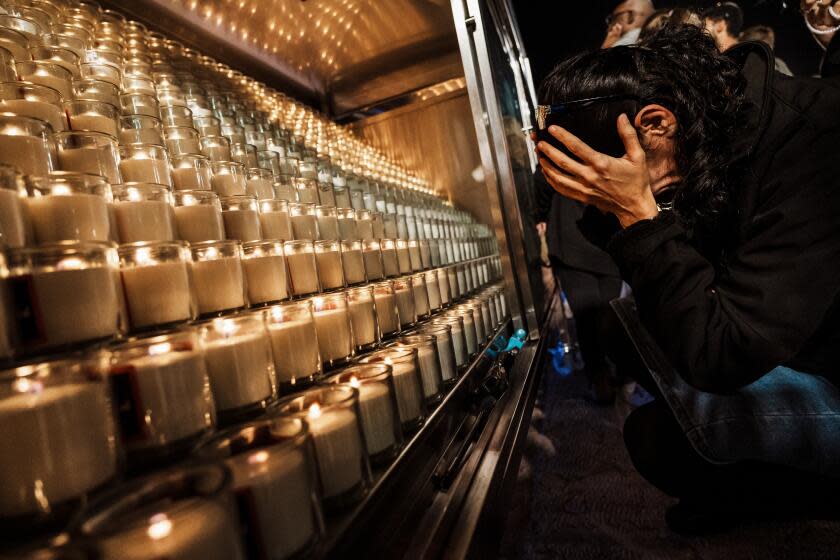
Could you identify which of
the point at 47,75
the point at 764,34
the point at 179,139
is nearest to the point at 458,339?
the point at 179,139

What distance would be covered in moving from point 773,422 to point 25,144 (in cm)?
170

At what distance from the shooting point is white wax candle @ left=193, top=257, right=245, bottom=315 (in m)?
0.70

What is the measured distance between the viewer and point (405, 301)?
127 cm

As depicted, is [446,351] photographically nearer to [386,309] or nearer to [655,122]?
[386,309]

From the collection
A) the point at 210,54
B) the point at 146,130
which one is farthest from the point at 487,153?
the point at 210,54

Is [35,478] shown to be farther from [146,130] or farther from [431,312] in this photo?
[431,312]

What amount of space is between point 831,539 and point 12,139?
2.25 metres

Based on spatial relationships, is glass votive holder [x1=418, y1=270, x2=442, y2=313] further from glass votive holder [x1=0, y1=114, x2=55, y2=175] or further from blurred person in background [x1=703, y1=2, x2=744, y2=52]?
blurred person in background [x1=703, y1=2, x2=744, y2=52]

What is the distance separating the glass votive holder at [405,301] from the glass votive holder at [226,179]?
1.63 ft

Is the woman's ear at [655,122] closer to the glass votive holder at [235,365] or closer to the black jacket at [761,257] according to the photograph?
the black jacket at [761,257]

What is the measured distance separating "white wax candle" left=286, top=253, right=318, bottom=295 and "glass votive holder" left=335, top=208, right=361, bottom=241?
37cm

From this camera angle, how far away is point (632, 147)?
1.04 meters

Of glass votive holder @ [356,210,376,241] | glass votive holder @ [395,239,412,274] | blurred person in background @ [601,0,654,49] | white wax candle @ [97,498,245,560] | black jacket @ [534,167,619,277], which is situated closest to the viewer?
white wax candle @ [97,498,245,560]

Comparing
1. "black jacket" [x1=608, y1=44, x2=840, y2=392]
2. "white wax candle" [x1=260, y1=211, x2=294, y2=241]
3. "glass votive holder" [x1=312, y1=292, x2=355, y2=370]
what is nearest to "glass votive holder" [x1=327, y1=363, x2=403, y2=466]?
"glass votive holder" [x1=312, y1=292, x2=355, y2=370]
